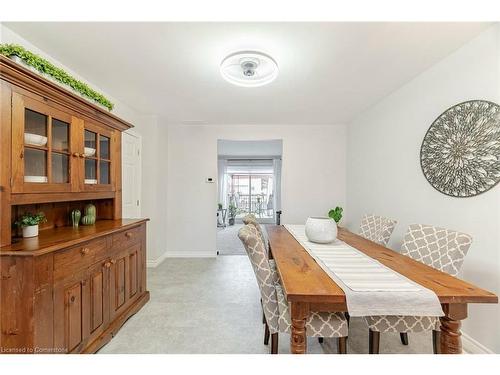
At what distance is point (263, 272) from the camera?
1.44m

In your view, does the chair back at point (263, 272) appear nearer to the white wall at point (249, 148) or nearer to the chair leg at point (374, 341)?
the chair leg at point (374, 341)

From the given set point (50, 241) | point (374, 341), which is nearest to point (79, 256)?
point (50, 241)

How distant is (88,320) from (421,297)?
200cm

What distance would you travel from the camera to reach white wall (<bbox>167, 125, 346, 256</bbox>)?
4262 mm

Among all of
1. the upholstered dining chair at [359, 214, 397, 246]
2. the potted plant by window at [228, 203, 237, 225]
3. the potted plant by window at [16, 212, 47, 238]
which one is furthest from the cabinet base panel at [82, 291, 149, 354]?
the potted plant by window at [228, 203, 237, 225]

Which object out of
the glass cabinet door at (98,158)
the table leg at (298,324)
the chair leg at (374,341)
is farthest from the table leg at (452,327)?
the glass cabinet door at (98,158)

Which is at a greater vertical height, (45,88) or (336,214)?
(45,88)

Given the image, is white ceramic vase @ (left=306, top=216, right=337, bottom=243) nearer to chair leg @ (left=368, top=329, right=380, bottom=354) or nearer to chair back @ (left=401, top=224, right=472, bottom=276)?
chair back @ (left=401, top=224, right=472, bottom=276)

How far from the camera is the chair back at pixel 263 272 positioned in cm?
143

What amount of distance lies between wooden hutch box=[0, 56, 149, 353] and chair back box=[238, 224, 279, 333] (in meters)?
1.08

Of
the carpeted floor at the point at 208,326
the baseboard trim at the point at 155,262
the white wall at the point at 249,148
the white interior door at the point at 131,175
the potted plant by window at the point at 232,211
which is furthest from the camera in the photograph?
the potted plant by window at the point at 232,211

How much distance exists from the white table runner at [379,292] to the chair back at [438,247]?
1.42 feet

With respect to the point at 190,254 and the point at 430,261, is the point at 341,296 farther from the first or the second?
the point at 190,254

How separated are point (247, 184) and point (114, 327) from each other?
7.10m
